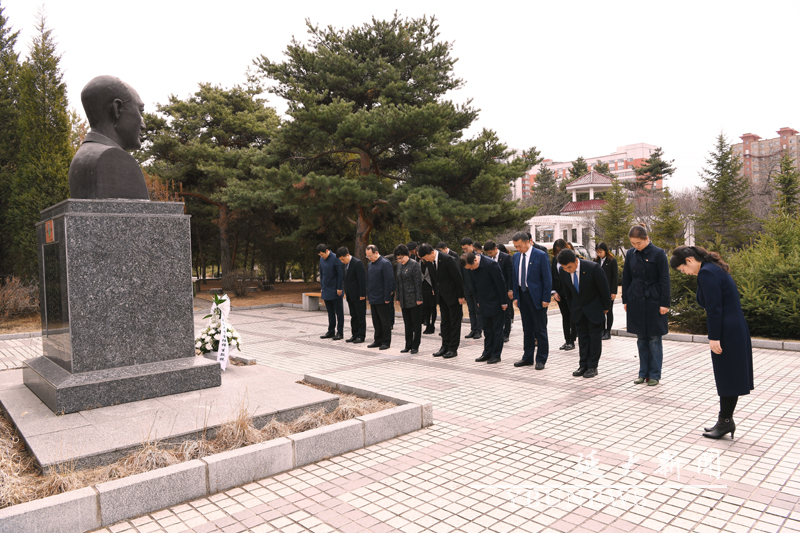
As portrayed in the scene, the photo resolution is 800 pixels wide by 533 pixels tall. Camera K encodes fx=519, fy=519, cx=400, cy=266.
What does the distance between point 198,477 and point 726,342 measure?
443 centimetres

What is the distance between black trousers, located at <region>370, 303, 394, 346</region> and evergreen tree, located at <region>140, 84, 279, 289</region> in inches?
576

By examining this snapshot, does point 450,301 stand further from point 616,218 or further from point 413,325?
point 616,218

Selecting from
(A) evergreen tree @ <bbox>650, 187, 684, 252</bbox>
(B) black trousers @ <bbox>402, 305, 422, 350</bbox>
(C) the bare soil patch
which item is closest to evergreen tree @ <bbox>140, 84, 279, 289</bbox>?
(B) black trousers @ <bbox>402, 305, 422, 350</bbox>

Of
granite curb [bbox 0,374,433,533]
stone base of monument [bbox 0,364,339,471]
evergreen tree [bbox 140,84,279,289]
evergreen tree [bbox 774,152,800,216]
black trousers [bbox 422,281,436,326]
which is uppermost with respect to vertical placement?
evergreen tree [bbox 140,84,279,289]

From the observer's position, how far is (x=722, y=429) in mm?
4555

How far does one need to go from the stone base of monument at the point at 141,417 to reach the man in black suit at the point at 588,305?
3760 millimetres

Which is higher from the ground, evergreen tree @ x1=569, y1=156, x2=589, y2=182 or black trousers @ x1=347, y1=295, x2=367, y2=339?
evergreen tree @ x1=569, y1=156, x2=589, y2=182

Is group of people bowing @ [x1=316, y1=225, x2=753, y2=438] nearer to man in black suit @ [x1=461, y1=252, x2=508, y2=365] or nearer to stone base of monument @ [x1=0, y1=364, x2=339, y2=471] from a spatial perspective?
man in black suit @ [x1=461, y1=252, x2=508, y2=365]

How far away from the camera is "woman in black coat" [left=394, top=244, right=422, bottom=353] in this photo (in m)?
8.95

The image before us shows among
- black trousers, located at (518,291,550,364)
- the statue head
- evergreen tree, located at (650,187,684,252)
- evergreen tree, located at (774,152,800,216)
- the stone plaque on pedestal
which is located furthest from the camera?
evergreen tree, located at (650,187,684,252)

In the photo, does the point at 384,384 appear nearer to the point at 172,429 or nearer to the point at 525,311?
the point at 525,311

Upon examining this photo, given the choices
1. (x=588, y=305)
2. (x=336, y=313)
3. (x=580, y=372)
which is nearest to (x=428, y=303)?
(x=336, y=313)

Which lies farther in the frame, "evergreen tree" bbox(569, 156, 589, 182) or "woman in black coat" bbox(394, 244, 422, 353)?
"evergreen tree" bbox(569, 156, 589, 182)

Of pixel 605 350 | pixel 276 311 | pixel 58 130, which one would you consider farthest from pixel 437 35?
pixel 605 350
